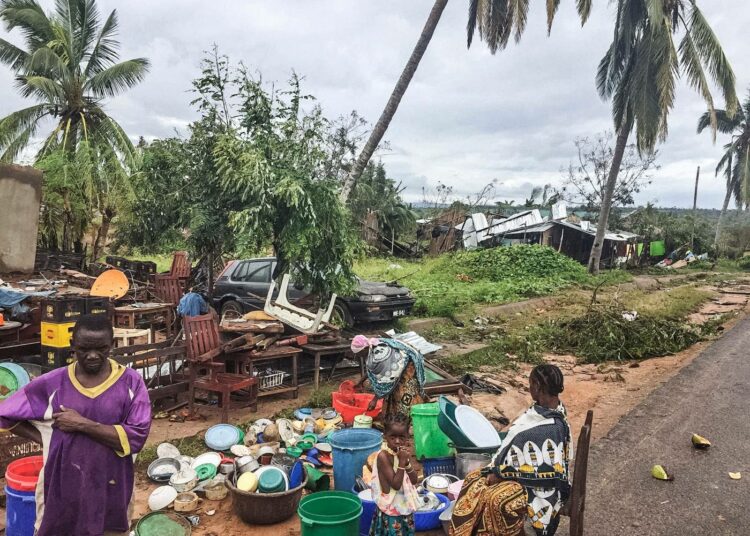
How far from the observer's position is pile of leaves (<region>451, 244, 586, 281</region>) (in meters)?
19.9

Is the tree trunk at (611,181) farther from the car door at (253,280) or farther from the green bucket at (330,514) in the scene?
the green bucket at (330,514)

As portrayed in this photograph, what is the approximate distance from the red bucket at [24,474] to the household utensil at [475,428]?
3.22m

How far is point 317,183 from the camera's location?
738cm

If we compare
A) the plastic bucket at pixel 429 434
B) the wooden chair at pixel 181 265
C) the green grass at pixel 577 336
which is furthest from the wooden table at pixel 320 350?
the wooden chair at pixel 181 265

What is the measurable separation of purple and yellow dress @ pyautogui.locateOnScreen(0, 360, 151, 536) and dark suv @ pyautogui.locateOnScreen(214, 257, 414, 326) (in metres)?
7.08

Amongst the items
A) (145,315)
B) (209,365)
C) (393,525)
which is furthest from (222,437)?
(145,315)

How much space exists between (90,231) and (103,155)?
2487 mm

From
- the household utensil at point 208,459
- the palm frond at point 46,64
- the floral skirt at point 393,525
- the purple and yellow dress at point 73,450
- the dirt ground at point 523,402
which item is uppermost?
the palm frond at point 46,64

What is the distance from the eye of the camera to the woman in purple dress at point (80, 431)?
2.42 meters

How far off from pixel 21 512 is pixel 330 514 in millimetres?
1998

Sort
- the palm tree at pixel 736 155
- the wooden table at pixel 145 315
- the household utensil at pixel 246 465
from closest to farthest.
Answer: the household utensil at pixel 246 465 < the wooden table at pixel 145 315 < the palm tree at pixel 736 155

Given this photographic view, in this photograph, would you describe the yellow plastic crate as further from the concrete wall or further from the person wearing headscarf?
the concrete wall

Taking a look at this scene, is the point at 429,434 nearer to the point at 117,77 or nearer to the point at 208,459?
the point at 208,459

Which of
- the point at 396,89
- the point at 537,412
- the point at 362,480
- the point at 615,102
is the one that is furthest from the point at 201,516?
the point at 615,102
